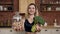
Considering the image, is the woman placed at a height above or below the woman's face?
below

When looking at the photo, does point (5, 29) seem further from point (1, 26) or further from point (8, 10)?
point (8, 10)

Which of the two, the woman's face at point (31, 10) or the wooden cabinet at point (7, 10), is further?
the wooden cabinet at point (7, 10)

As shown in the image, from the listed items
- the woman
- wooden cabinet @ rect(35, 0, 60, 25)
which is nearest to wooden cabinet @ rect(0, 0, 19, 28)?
wooden cabinet @ rect(35, 0, 60, 25)

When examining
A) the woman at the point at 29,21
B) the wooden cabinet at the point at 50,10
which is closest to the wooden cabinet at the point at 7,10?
the wooden cabinet at the point at 50,10

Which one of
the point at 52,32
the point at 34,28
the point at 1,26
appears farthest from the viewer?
the point at 1,26

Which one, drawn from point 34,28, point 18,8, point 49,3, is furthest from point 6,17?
point 34,28

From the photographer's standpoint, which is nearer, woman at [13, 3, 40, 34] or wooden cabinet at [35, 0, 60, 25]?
woman at [13, 3, 40, 34]

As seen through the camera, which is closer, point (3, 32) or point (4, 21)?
point (3, 32)

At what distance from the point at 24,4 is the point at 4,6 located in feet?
2.69

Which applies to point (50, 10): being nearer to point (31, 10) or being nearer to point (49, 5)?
point (49, 5)

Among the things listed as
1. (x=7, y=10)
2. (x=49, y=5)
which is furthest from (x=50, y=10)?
(x=7, y=10)

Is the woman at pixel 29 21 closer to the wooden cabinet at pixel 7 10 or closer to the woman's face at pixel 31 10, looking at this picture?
the woman's face at pixel 31 10

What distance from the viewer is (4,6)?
5840 millimetres

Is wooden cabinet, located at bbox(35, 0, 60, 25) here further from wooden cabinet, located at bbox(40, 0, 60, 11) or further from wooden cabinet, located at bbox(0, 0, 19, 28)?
wooden cabinet, located at bbox(0, 0, 19, 28)
